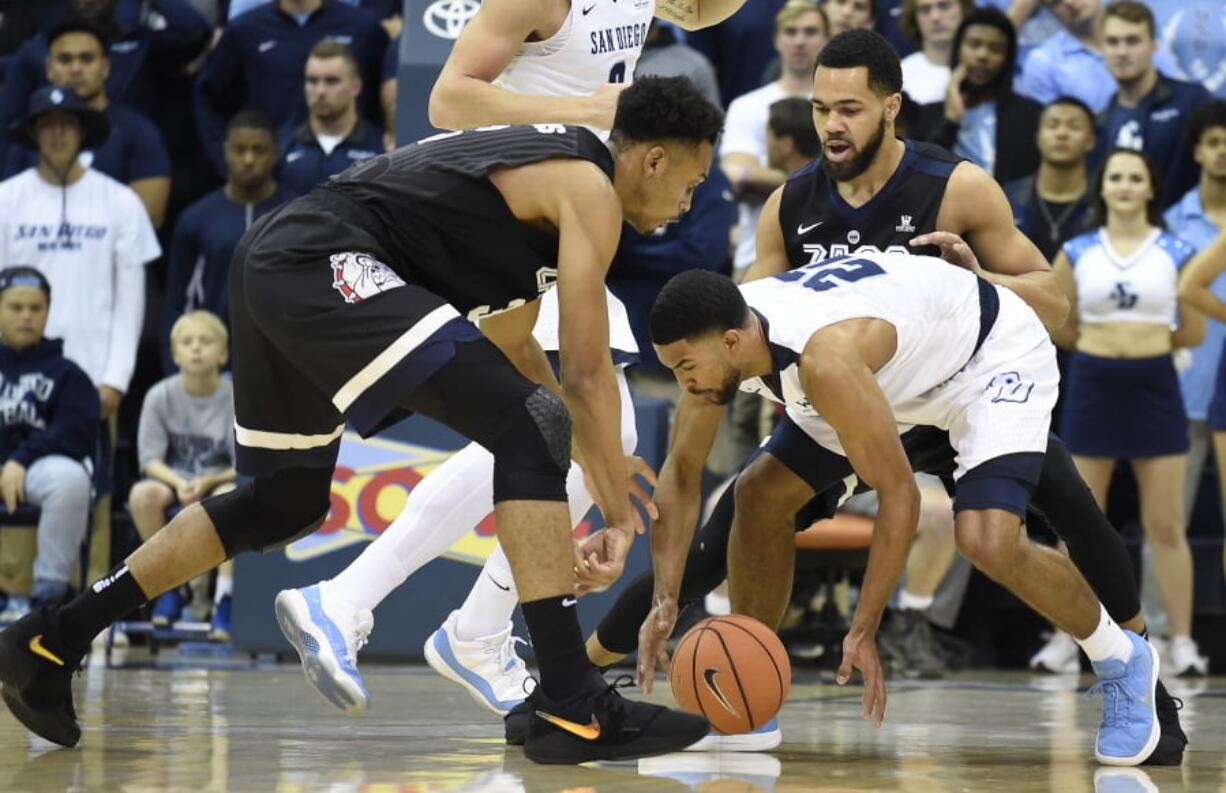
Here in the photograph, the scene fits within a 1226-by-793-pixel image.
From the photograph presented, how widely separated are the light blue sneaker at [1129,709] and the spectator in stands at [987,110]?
4803 millimetres

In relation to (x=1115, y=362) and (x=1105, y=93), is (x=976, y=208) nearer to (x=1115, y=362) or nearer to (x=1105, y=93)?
(x=1115, y=362)

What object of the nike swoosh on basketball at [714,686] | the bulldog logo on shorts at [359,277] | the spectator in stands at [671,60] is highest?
the spectator in stands at [671,60]

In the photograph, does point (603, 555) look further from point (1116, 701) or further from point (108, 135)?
point (108, 135)

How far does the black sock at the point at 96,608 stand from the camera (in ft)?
17.6

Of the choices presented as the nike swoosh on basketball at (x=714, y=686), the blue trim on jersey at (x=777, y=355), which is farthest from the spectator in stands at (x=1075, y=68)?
the nike swoosh on basketball at (x=714, y=686)

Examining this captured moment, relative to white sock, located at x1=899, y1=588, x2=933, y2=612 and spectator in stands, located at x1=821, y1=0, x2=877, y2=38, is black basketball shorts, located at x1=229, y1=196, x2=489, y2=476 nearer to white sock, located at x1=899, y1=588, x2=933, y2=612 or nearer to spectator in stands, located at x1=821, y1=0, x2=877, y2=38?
white sock, located at x1=899, y1=588, x2=933, y2=612

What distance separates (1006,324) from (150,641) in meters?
5.51

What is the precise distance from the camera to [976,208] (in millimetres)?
5938

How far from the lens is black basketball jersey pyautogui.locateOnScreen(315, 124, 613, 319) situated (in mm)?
5004

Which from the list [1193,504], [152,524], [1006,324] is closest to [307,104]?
[152,524]

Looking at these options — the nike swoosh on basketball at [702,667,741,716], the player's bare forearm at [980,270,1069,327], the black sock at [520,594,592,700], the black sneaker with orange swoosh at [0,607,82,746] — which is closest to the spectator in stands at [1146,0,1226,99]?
the player's bare forearm at [980,270,1069,327]

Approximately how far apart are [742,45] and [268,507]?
254 inches

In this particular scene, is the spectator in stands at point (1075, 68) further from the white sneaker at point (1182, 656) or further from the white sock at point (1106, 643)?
the white sock at point (1106, 643)

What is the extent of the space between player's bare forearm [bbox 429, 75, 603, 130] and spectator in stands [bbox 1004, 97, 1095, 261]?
442cm
